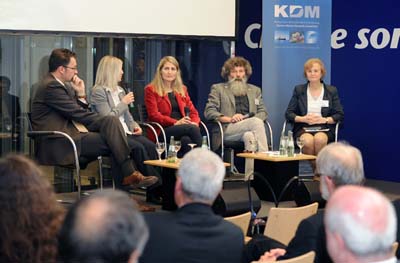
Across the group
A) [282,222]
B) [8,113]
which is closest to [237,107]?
[8,113]

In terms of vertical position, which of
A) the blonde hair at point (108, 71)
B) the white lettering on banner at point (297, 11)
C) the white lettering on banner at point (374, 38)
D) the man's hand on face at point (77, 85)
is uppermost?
the white lettering on banner at point (297, 11)

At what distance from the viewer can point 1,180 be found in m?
2.40

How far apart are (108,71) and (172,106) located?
2.87ft

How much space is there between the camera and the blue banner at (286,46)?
848 centimetres

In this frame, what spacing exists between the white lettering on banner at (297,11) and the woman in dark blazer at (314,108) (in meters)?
0.73

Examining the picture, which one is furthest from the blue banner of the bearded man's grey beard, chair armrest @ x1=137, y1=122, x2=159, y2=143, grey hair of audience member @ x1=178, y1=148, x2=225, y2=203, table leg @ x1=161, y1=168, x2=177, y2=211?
grey hair of audience member @ x1=178, y1=148, x2=225, y2=203

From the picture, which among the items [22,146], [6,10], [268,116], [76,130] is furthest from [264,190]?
[6,10]

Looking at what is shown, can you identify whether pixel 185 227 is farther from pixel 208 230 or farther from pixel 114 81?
pixel 114 81

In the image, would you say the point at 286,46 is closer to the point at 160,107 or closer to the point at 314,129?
the point at 314,129

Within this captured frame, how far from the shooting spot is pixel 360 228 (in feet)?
6.78

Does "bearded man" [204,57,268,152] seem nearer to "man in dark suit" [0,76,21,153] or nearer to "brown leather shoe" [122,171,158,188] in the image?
"brown leather shoe" [122,171,158,188]

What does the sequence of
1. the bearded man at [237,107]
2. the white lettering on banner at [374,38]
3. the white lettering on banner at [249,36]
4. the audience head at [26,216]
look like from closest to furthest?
the audience head at [26,216] → the bearded man at [237,107] → the white lettering on banner at [374,38] → the white lettering on banner at [249,36]

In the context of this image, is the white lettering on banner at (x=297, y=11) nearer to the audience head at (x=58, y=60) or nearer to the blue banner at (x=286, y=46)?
the blue banner at (x=286, y=46)

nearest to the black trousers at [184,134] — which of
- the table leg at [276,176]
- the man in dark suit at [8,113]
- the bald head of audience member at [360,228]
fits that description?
the table leg at [276,176]
